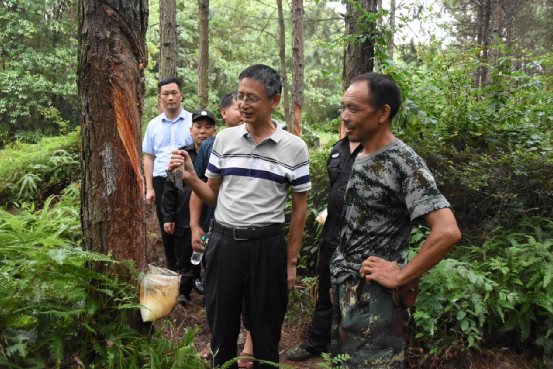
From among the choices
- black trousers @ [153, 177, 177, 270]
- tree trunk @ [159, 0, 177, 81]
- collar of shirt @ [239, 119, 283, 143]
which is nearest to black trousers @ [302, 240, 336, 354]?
collar of shirt @ [239, 119, 283, 143]

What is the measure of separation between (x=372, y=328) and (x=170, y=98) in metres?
4.01

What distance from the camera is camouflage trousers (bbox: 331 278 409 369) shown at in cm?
211

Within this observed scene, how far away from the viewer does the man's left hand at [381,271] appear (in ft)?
6.77

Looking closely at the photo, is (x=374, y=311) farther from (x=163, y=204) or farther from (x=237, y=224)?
(x=163, y=204)

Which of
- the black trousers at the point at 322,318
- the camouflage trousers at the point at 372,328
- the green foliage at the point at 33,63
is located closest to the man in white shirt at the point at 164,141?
the black trousers at the point at 322,318

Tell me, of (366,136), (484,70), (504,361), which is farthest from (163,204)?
(484,70)

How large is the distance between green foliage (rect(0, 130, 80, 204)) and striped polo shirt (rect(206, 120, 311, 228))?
682 cm

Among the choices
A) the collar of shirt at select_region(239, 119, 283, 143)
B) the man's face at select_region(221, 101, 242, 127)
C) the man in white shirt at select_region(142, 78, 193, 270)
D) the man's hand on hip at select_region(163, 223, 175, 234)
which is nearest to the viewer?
the collar of shirt at select_region(239, 119, 283, 143)

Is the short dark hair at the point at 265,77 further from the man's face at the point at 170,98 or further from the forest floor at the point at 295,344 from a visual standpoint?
the man's face at the point at 170,98

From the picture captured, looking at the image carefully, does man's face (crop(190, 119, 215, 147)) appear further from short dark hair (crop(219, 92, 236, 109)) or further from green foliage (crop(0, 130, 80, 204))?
green foliage (crop(0, 130, 80, 204))

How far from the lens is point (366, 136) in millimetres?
2242

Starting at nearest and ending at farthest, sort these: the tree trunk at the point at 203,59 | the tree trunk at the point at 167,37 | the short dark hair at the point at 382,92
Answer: the short dark hair at the point at 382,92, the tree trunk at the point at 167,37, the tree trunk at the point at 203,59

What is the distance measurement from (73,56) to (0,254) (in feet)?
60.6

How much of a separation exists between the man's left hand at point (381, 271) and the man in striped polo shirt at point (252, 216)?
0.92 m
